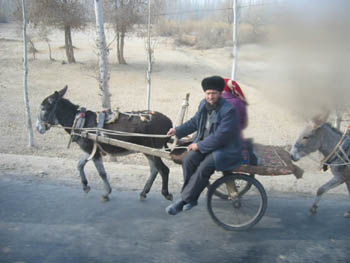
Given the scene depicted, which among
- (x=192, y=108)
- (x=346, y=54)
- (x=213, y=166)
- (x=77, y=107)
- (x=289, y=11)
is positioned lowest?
(x=192, y=108)

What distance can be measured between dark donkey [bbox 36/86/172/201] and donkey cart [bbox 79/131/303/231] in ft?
0.85

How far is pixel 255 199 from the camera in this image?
491cm

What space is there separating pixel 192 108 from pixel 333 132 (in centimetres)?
1055

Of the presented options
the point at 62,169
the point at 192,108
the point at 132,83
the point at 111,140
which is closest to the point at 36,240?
the point at 111,140

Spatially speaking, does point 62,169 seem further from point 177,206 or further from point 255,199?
point 255,199

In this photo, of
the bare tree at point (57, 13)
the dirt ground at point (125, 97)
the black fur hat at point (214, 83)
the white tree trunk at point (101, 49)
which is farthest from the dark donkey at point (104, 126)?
the bare tree at point (57, 13)

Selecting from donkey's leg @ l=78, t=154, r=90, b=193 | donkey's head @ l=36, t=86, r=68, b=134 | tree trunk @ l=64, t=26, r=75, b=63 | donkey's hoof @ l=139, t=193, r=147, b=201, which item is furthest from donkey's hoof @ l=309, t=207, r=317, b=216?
tree trunk @ l=64, t=26, r=75, b=63

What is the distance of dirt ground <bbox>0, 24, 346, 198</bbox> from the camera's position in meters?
6.25

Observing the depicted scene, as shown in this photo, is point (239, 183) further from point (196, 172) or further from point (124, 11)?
point (124, 11)

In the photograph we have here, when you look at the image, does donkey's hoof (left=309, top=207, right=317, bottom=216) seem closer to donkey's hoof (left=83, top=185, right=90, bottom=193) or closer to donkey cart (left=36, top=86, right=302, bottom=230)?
donkey cart (left=36, top=86, right=302, bottom=230)

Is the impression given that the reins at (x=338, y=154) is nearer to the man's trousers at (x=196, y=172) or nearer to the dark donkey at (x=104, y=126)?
the man's trousers at (x=196, y=172)

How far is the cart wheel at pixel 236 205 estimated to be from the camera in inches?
Result: 165

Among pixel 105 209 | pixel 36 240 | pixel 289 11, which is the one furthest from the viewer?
pixel 289 11

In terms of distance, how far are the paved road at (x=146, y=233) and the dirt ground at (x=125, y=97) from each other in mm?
807
